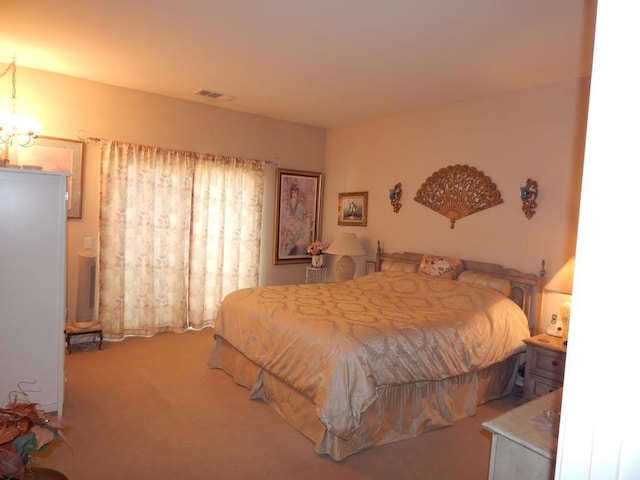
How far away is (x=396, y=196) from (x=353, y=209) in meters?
0.79

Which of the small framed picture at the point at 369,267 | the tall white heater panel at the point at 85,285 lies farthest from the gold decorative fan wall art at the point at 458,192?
the tall white heater panel at the point at 85,285

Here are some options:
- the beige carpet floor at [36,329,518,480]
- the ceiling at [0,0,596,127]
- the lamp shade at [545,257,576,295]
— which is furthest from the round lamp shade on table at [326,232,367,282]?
the lamp shade at [545,257,576,295]

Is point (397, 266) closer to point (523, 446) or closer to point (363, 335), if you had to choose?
point (363, 335)

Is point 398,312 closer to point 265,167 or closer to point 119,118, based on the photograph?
point 265,167

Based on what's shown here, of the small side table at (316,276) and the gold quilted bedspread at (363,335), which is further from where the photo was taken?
the small side table at (316,276)

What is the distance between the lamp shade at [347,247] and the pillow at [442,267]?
3.21 feet

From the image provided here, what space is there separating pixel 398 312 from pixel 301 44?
2.19 meters

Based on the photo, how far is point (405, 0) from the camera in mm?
2484

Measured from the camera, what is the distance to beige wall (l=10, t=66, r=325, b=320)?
4258 mm

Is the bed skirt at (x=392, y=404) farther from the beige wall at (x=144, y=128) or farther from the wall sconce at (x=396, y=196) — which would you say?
the beige wall at (x=144, y=128)

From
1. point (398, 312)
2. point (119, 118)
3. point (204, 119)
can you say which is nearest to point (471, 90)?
point (398, 312)

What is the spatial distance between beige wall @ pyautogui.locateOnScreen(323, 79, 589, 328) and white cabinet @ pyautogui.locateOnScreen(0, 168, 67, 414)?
11.5 feet

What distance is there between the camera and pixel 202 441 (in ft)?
8.98

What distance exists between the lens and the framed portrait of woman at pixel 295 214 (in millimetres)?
5816
